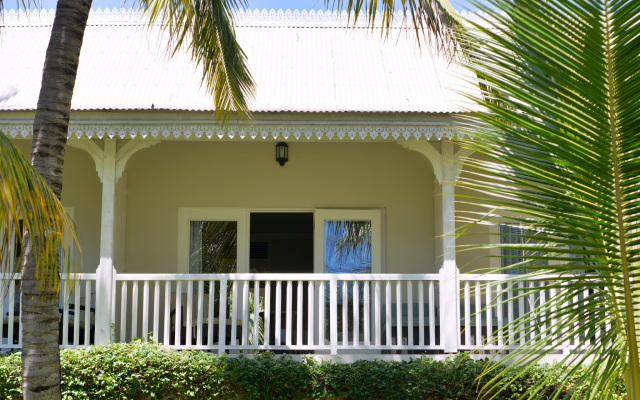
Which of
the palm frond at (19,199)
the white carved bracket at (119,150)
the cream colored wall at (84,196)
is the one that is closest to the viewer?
the palm frond at (19,199)

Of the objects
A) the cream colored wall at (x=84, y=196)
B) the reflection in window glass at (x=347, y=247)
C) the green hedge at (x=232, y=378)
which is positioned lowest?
the green hedge at (x=232, y=378)

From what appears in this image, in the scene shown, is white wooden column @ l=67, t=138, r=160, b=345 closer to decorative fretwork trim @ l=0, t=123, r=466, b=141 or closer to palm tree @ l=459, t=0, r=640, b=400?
decorative fretwork trim @ l=0, t=123, r=466, b=141

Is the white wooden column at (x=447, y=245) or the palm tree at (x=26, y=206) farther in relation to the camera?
the white wooden column at (x=447, y=245)

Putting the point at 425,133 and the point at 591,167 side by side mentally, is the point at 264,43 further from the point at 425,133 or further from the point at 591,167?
the point at 591,167

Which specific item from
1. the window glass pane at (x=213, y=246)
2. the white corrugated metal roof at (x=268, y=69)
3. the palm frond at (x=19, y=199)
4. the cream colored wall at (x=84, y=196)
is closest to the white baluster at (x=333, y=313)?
the white corrugated metal roof at (x=268, y=69)

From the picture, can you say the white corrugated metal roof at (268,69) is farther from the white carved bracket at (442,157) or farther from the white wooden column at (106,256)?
the white wooden column at (106,256)

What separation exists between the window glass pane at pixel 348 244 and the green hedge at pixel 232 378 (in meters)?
2.79

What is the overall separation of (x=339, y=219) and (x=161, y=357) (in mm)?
3729

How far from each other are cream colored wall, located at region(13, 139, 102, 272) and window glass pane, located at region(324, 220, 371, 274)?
346 centimetres

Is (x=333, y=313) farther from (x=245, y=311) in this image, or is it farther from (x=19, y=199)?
→ (x=19, y=199)

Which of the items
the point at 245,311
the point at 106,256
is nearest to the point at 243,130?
the point at 245,311

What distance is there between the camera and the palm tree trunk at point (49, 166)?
5.29 m

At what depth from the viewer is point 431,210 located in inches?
393

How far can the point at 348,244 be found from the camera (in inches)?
392
